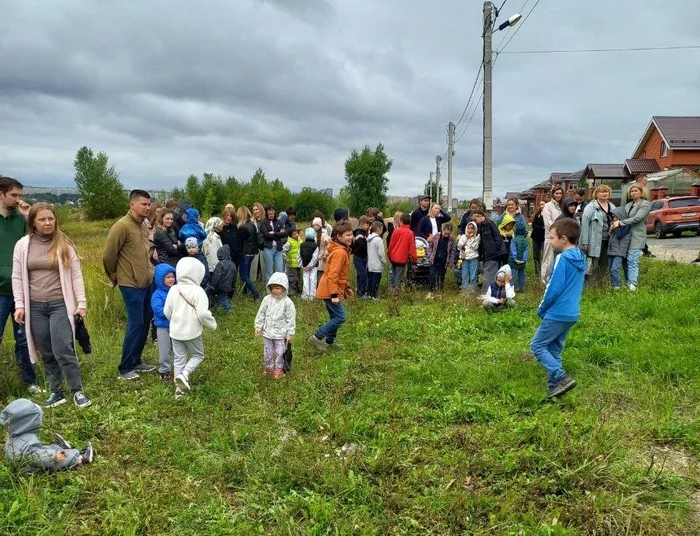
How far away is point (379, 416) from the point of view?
416cm

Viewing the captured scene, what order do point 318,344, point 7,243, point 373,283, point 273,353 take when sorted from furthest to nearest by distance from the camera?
point 373,283 < point 318,344 < point 273,353 < point 7,243

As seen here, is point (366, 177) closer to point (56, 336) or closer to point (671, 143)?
point (671, 143)

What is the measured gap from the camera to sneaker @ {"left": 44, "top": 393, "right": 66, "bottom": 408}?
15.1 ft

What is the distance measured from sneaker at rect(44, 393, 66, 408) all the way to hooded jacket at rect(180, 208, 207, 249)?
3.50 metres

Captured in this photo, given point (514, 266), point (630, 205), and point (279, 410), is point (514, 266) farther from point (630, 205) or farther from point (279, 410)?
point (279, 410)

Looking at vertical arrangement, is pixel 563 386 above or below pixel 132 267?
below

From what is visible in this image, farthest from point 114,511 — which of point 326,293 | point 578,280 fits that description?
point 578,280

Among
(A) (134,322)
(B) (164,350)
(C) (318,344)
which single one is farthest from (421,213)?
(A) (134,322)

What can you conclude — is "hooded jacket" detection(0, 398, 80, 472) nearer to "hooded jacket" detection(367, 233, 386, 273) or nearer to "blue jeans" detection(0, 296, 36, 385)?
"blue jeans" detection(0, 296, 36, 385)

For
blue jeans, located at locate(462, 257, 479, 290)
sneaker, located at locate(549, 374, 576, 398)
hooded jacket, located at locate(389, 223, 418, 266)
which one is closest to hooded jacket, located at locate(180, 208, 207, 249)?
hooded jacket, located at locate(389, 223, 418, 266)

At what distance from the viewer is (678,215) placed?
19219 mm

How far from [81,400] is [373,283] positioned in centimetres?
600

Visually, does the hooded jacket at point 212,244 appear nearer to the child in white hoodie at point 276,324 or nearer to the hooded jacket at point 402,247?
the hooded jacket at point 402,247

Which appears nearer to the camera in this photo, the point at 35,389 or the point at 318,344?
the point at 35,389
